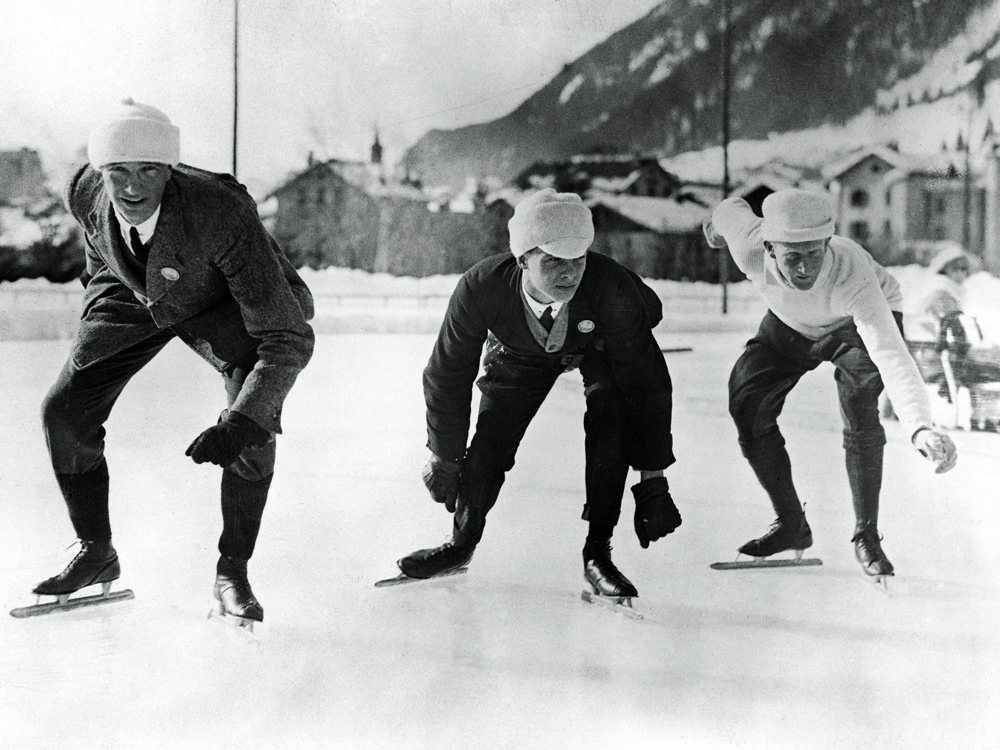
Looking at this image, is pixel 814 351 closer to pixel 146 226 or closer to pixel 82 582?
pixel 146 226

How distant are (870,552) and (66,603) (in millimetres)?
2478

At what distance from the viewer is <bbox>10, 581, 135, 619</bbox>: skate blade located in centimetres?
314

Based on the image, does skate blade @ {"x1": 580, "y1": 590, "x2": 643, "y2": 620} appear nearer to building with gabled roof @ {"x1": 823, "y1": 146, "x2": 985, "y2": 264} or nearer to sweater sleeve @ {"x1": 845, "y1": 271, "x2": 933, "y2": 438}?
sweater sleeve @ {"x1": 845, "y1": 271, "x2": 933, "y2": 438}

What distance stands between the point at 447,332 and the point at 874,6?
175cm

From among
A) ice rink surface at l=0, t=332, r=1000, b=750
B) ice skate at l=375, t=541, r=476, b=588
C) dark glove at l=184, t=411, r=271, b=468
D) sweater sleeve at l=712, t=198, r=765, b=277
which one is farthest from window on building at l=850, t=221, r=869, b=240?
dark glove at l=184, t=411, r=271, b=468

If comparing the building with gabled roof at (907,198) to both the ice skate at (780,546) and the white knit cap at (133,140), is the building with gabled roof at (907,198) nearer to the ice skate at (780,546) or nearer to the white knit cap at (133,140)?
the ice skate at (780,546)

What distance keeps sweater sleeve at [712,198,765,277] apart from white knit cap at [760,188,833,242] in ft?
0.12

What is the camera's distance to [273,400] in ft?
9.39

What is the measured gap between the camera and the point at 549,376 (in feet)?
10.5

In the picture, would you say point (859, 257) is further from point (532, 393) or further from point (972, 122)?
point (532, 393)

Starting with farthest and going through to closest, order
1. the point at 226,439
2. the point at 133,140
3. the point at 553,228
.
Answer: the point at 553,228 < the point at 133,140 < the point at 226,439

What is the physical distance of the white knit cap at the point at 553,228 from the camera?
10.1 ft

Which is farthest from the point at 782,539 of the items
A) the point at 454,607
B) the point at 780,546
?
the point at 454,607

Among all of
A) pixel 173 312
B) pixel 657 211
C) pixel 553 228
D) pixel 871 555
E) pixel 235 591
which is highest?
pixel 657 211
